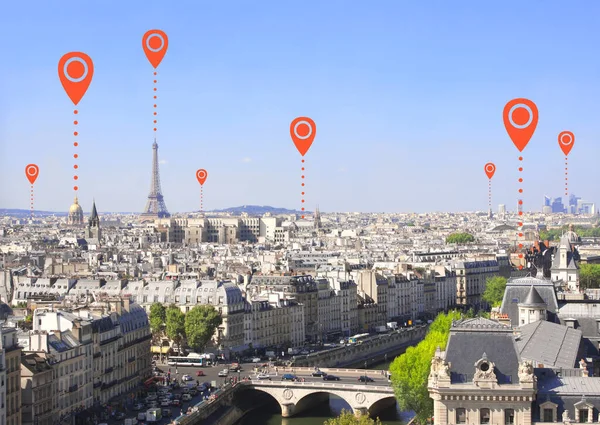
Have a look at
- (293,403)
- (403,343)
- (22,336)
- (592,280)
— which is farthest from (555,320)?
(592,280)

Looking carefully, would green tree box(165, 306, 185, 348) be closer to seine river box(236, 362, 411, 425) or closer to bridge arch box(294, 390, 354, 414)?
seine river box(236, 362, 411, 425)

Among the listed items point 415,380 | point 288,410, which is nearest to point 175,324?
point 288,410

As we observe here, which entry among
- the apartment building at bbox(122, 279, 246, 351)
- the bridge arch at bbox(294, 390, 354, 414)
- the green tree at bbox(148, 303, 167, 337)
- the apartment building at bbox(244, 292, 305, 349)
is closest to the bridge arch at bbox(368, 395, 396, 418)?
the bridge arch at bbox(294, 390, 354, 414)

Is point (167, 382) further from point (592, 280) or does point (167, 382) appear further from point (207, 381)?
point (592, 280)

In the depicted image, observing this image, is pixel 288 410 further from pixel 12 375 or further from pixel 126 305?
pixel 12 375

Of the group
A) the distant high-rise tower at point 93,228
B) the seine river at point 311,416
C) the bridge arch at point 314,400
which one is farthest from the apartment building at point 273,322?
the distant high-rise tower at point 93,228

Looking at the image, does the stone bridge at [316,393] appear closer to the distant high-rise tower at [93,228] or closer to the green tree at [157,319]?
the green tree at [157,319]
